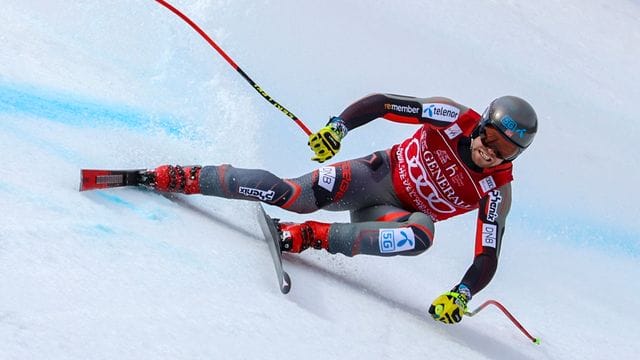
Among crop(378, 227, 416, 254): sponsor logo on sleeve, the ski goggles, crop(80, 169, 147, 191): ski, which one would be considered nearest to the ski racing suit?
crop(378, 227, 416, 254): sponsor logo on sleeve

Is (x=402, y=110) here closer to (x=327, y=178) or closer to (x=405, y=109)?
(x=405, y=109)

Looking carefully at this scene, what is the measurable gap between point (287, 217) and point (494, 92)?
299 cm

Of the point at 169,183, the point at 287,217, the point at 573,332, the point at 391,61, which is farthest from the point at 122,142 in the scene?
the point at 391,61

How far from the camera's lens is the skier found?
315 cm

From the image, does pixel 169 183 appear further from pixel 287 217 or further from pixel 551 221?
pixel 551 221

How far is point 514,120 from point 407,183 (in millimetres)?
526

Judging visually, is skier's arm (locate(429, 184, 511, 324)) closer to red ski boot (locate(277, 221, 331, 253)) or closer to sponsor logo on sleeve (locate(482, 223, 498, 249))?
sponsor logo on sleeve (locate(482, 223, 498, 249))

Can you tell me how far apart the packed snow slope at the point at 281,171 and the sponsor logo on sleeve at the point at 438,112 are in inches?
27.4

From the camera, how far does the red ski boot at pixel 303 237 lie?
317 cm

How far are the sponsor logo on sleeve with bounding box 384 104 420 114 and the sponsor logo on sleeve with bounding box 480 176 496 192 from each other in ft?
1.22

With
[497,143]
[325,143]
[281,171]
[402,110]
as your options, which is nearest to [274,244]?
[325,143]

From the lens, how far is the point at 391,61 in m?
6.19

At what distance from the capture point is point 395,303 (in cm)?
330

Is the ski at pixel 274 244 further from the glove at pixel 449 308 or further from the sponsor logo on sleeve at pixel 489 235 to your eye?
the sponsor logo on sleeve at pixel 489 235
